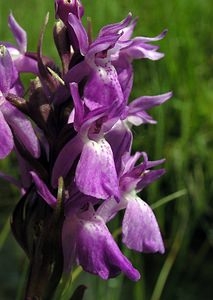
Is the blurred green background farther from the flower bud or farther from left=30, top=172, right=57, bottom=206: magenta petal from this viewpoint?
the flower bud

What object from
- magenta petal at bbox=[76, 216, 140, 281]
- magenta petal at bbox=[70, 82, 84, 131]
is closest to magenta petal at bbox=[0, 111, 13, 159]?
magenta petal at bbox=[70, 82, 84, 131]

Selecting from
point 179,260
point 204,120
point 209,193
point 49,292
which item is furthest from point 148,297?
point 49,292

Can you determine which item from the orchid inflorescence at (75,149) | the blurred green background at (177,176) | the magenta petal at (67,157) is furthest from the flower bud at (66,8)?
the blurred green background at (177,176)

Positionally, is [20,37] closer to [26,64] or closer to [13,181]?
[26,64]

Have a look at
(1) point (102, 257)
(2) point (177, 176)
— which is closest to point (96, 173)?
(1) point (102, 257)

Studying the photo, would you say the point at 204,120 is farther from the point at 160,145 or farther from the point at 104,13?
the point at 104,13
